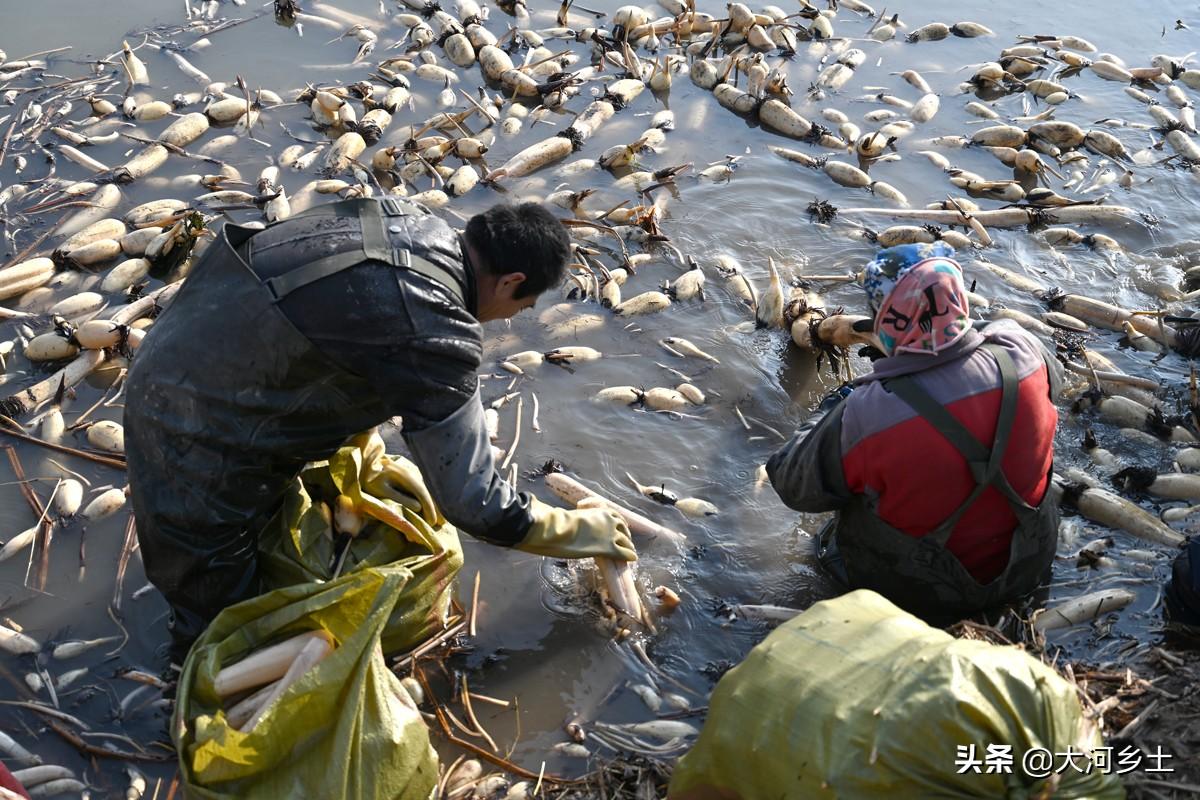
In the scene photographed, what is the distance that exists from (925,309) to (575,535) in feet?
4.47

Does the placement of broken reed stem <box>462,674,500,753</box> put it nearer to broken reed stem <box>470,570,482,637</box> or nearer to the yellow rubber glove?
broken reed stem <box>470,570,482,637</box>

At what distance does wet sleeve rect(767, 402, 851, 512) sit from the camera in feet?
11.4

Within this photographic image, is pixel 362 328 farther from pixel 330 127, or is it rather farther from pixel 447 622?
pixel 330 127

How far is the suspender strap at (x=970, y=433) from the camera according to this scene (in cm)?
320

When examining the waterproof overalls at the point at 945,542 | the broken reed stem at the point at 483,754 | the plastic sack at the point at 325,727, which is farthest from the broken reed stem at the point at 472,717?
the waterproof overalls at the point at 945,542

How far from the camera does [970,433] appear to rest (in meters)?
3.21

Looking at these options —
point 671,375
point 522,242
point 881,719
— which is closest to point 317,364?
point 522,242

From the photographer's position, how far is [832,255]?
240 inches

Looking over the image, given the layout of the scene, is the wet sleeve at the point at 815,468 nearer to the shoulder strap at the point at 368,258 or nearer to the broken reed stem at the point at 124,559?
the shoulder strap at the point at 368,258

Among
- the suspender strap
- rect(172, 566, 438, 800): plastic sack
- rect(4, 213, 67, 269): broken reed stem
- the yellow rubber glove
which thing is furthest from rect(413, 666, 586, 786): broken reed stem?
rect(4, 213, 67, 269): broken reed stem

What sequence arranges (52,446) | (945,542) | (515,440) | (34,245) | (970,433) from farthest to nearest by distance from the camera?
(34,245)
(515,440)
(52,446)
(945,542)
(970,433)

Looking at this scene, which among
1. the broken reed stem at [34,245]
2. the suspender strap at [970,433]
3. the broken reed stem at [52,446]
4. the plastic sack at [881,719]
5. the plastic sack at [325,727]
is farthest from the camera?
the broken reed stem at [34,245]

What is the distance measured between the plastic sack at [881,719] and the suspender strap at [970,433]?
84cm

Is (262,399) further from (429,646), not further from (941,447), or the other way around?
(941,447)
